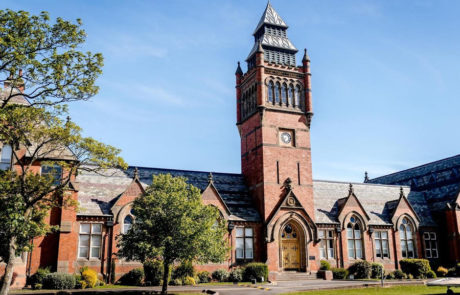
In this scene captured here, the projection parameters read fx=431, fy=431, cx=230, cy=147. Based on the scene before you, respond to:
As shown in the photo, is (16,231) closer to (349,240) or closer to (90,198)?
(90,198)

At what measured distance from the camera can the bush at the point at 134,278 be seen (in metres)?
33.2

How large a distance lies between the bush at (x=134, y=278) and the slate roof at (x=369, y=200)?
18029 millimetres

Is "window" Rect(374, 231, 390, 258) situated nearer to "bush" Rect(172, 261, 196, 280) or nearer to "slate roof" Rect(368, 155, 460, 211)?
"slate roof" Rect(368, 155, 460, 211)

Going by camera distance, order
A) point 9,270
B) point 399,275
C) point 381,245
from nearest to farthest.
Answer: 1. point 9,270
2. point 399,275
3. point 381,245

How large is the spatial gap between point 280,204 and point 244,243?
4.98 m

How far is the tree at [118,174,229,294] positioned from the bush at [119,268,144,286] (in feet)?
21.7

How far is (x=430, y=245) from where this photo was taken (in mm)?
47188

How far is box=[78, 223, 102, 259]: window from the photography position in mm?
33781

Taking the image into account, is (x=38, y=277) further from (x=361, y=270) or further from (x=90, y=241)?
(x=361, y=270)

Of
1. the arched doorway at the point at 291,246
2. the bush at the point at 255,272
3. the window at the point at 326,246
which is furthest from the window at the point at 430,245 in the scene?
the bush at the point at 255,272

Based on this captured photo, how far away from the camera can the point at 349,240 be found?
43.3m

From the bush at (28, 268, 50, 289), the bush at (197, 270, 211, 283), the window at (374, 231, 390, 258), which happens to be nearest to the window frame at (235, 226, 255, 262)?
the bush at (197, 270, 211, 283)

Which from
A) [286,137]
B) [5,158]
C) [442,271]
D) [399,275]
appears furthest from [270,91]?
[442,271]

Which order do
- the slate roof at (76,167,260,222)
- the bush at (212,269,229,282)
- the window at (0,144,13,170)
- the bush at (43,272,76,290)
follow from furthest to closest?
the bush at (212,269,229,282), the slate roof at (76,167,260,222), the window at (0,144,13,170), the bush at (43,272,76,290)
